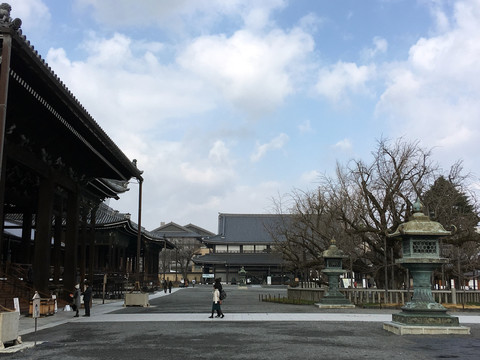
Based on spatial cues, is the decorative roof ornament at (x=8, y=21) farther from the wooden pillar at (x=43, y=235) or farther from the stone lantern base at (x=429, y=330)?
the stone lantern base at (x=429, y=330)

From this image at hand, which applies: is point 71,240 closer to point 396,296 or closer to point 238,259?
point 396,296

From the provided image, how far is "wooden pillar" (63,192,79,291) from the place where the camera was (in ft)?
80.1

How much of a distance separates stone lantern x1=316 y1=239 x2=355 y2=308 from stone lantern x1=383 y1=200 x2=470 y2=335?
907cm

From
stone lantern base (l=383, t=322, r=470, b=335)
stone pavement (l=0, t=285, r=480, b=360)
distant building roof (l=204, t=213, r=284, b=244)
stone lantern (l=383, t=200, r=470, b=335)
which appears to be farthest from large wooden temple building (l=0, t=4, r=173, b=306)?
distant building roof (l=204, t=213, r=284, b=244)

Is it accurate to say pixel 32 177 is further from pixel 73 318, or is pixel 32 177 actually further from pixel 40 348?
pixel 40 348

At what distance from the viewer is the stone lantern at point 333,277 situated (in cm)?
2394

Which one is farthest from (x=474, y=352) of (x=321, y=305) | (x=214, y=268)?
(x=214, y=268)

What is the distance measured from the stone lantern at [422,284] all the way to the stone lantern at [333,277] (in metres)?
9.07

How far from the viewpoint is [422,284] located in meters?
14.3

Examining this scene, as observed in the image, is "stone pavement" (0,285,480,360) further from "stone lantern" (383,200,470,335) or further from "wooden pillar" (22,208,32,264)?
"wooden pillar" (22,208,32,264)

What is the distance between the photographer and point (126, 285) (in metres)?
38.7

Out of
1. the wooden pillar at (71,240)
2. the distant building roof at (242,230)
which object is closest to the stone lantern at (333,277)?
the wooden pillar at (71,240)

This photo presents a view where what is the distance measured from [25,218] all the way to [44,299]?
385 inches

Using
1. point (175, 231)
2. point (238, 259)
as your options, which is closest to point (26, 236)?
point (238, 259)
